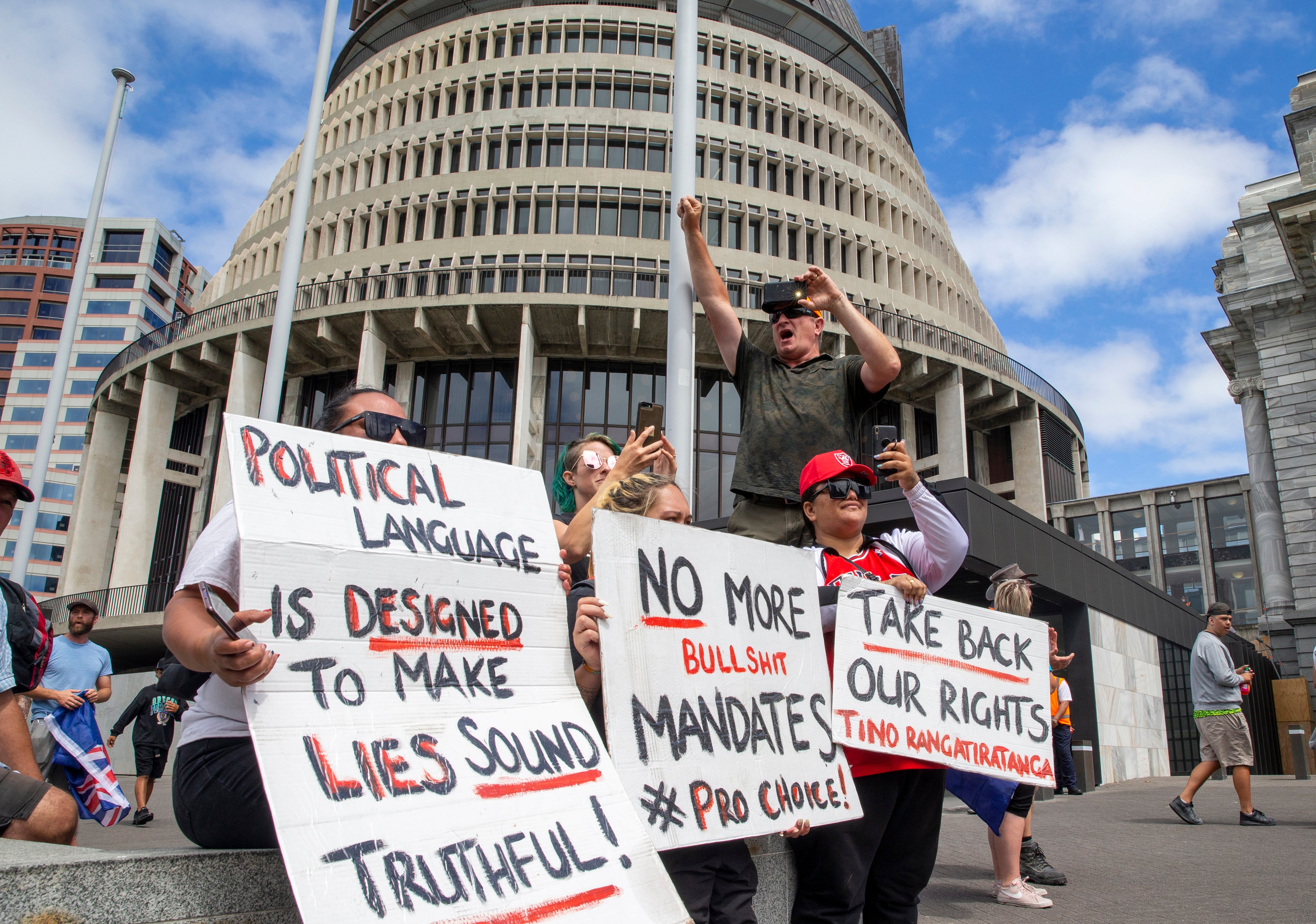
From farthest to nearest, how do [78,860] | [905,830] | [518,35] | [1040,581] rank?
[518,35], [1040,581], [905,830], [78,860]

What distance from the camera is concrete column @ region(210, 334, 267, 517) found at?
2922cm

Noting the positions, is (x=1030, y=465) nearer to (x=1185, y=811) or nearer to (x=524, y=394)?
(x=524, y=394)

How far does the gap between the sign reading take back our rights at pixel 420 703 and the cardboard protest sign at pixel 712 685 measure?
164mm

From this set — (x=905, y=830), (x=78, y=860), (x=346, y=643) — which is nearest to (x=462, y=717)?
(x=346, y=643)

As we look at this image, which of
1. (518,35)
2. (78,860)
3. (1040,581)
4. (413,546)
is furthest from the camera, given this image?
(518,35)

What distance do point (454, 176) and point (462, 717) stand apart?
33.8 metres

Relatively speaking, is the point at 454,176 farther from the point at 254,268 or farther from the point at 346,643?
the point at 346,643

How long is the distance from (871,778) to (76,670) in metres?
6.44

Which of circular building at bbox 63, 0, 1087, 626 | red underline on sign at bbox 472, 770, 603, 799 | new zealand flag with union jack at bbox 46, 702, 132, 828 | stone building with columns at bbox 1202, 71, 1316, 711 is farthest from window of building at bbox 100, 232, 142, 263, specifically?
red underline on sign at bbox 472, 770, 603, 799

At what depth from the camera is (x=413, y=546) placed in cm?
237

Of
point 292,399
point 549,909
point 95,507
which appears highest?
point 292,399

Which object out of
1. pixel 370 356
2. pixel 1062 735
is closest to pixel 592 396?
pixel 370 356

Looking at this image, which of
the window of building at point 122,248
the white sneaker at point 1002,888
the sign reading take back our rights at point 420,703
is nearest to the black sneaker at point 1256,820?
the white sneaker at point 1002,888

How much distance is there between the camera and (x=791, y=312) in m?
3.63
